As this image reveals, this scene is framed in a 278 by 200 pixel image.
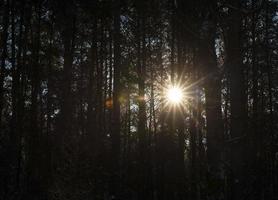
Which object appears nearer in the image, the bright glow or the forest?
the forest

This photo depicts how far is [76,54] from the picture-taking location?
896 inches

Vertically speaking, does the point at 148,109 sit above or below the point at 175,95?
above

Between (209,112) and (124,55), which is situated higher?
(124,55)

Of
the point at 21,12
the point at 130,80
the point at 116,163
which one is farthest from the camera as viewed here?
the point at 130,80

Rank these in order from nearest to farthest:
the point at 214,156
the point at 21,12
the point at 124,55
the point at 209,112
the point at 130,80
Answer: the point at 214,156 → the point at 209,112 → the point at 21,12 → the point at 130,80 → the point at 124,55

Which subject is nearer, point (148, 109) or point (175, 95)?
point (175, 95)

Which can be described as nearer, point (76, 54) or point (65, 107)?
point (65, 107)

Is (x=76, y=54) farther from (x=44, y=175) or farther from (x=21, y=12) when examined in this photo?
(x=44, y=175)

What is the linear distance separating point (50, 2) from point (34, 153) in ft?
20.8

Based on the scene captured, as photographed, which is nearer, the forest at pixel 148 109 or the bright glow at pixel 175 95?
the forest at pixel 148 109

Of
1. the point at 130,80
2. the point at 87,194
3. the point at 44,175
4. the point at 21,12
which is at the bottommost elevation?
the point at 87,194

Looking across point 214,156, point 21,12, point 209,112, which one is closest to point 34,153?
point 21,12

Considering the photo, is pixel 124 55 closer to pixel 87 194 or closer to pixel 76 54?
pixel 76 54

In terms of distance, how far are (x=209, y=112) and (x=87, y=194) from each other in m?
3.86
